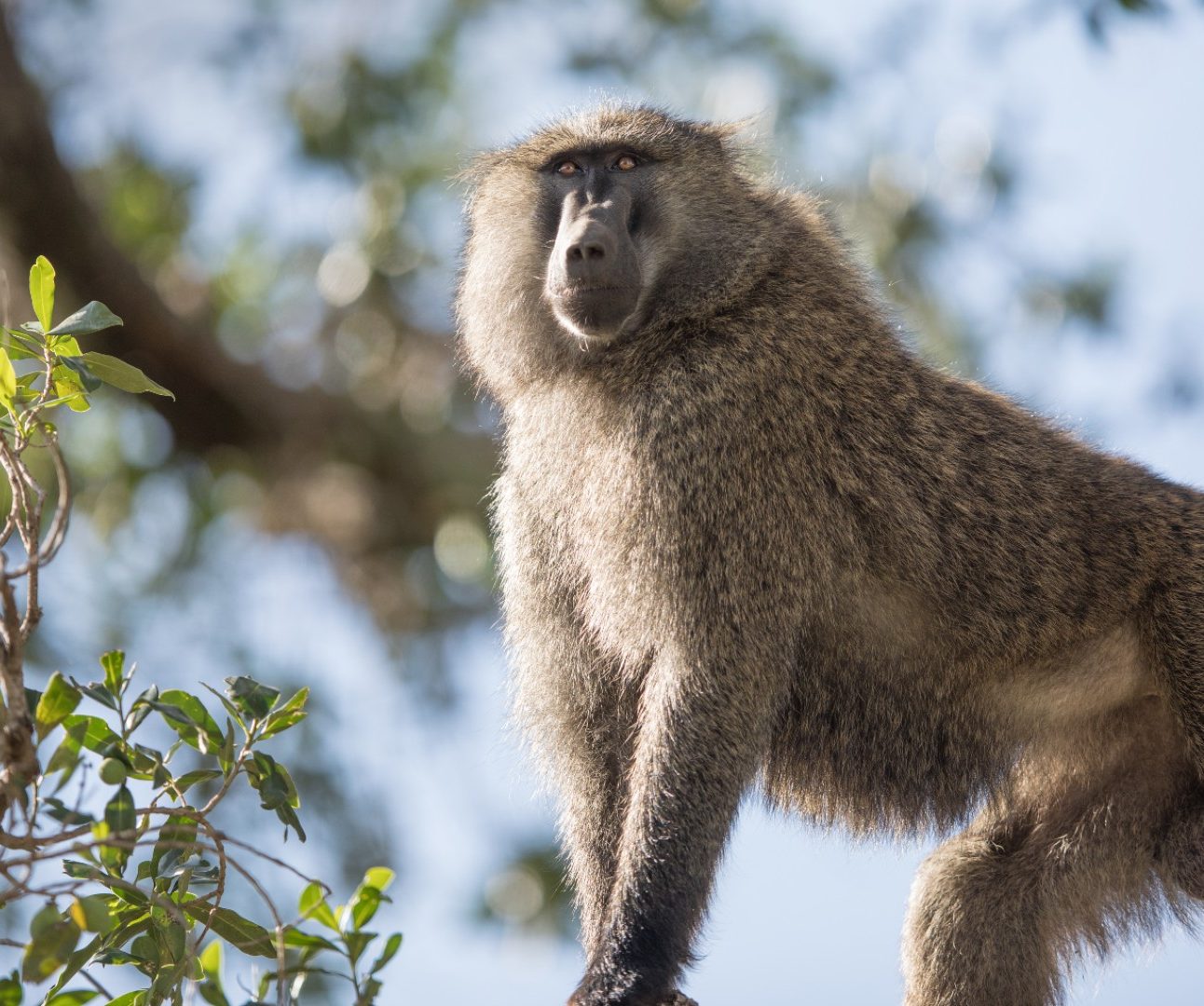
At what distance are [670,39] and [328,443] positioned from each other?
4.13 meters

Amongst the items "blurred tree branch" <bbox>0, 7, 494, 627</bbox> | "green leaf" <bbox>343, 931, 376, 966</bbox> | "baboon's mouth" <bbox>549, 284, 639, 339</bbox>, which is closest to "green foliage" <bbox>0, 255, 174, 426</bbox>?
"green leaf" <bbox>343, 931, 376, 966</bbox>

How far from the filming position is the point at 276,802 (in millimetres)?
2562

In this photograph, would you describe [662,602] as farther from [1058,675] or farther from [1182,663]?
[1182,663]

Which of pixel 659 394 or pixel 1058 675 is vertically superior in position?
pixel 659 394

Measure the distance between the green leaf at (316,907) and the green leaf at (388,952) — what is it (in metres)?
0.09

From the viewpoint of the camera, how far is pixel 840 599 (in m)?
3.80

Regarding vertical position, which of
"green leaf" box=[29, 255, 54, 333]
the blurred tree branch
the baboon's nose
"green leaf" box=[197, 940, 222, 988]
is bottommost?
"green leaf" box=[197, 940, 222, 988]

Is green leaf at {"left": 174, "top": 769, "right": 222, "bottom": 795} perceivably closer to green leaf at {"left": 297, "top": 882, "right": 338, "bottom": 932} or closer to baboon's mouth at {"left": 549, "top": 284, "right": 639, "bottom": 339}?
green leaf at {"left": 297, "top": 882, "right": 338, "bottom": 932}

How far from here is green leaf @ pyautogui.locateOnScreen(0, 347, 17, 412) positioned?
2580mm

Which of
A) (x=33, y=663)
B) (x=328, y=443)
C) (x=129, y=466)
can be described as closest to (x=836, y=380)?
(x=33, y=663)

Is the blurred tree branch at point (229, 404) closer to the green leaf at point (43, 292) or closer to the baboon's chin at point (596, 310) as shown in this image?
the baboon's chin at point (596, 310)

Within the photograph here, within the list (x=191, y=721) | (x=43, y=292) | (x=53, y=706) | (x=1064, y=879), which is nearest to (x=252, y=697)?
(x=191, y=721)

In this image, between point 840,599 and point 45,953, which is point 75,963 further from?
point 840,599

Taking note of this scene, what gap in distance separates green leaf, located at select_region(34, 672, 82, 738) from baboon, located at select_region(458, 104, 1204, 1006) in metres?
1.55
